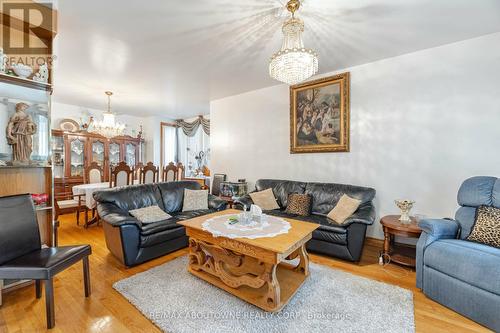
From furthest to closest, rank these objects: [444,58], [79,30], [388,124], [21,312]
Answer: [388,124] < [444,58] < [79,30] < [21,312]

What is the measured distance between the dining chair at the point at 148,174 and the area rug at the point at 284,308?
7.94 feet

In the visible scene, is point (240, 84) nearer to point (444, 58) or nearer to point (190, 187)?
point (190, 187)

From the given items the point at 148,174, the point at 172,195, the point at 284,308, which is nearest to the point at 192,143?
the point at 148,174

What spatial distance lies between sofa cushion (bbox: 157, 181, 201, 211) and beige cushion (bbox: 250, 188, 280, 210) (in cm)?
120

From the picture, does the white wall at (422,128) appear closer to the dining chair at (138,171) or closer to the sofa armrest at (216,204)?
the sofa armrest at (216,204)

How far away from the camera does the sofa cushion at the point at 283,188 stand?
12.2ft

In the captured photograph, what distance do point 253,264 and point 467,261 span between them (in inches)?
68.3

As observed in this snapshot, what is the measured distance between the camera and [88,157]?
5438 millimetres

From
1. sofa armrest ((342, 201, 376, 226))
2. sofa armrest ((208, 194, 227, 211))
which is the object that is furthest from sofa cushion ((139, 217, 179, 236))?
sofa armrest ((342, 201, 376, 226))

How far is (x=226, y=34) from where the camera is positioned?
2.55 metres

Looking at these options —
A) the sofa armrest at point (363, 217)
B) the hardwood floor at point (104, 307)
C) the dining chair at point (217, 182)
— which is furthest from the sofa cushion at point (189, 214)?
the sofa armrest at point (363, 217)

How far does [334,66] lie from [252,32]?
161cm

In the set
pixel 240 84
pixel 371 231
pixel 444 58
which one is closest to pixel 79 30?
pixel 240 84

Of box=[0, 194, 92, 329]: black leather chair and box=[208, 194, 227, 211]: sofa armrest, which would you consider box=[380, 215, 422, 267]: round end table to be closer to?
box=[208, 194, 227, 211]: sofa armrest
